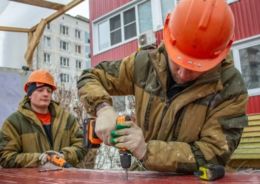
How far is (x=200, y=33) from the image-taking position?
1.52 m

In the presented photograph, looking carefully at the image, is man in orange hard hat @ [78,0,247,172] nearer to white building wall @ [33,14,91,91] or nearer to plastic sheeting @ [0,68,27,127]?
plastic sheeting @ [0,68,27,127]

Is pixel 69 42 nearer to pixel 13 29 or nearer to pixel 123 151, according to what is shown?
pixel 13 29

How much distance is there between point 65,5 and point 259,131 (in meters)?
3.92

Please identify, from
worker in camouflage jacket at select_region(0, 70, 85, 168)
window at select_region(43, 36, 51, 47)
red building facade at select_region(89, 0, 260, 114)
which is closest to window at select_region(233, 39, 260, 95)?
red building facade at select_region(89, 0, 260, 114)

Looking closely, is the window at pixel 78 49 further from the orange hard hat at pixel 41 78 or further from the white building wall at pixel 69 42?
the orange hard hat at pixel 41 78

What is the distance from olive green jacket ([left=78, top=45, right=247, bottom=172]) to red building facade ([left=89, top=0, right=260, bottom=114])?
6416 millimetres

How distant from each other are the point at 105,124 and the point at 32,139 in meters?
1.79

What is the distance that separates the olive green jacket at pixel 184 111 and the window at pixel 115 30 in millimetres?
10276

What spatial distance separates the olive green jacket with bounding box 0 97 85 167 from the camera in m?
2.94

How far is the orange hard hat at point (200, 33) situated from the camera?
1.51 metres

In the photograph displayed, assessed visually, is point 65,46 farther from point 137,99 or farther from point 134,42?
point 137,99

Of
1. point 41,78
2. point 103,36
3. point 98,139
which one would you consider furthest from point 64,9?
point 103,36

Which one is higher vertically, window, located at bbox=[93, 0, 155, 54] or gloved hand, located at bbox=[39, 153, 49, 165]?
window, located at bbox=[93, 0, 155, 54]

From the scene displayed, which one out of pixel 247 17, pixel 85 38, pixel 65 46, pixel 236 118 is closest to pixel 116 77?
pixel 236 118
